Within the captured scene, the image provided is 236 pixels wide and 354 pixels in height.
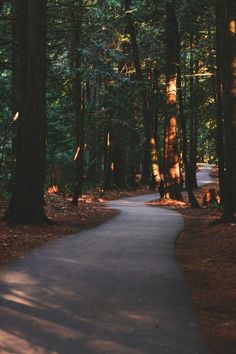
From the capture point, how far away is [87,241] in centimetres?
1127

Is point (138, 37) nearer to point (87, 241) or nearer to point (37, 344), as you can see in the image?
Result: point (87, 241)

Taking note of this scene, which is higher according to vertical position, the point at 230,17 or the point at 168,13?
the point at 168,13

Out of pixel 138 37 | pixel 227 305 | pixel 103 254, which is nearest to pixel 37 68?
pixel 103 254

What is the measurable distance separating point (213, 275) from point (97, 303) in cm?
274

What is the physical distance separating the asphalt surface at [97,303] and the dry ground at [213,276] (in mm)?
185

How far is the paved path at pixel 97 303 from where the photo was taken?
15.5 feet

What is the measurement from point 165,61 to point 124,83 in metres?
2.61

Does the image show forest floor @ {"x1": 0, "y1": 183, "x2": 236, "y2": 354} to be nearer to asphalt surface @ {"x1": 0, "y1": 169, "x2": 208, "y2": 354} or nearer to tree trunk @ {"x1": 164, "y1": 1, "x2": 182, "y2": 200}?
asphalt surface @ {"x1": 0, "y1": 169, "x2": 208, "y2": 354}

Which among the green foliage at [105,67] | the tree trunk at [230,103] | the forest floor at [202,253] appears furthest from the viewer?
the green foliage at [105,67]

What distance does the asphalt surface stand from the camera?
15.5 feet

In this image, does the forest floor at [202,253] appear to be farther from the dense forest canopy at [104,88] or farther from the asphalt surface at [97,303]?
the dense forest canopy at [104,88]

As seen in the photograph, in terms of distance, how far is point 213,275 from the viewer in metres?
8.16

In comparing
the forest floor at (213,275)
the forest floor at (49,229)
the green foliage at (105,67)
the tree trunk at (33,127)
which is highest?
the green foliage at (105,67)

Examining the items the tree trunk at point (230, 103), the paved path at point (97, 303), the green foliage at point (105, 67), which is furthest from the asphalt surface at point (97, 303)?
the green foliage at point (105, 67)
